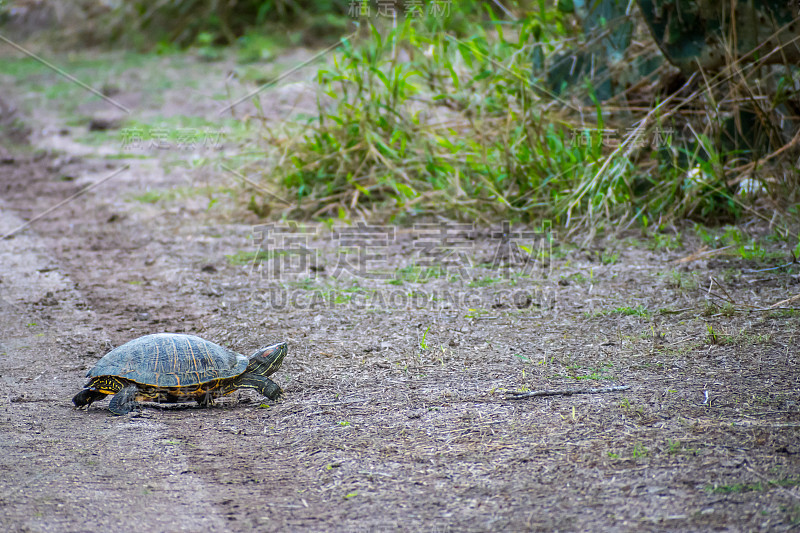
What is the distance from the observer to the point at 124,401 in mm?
2529

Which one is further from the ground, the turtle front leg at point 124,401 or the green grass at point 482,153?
the green grass at point 482,153

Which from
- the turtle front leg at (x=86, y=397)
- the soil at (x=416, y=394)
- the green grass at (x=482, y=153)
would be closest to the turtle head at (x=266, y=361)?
the soil at (x=416, y=394)

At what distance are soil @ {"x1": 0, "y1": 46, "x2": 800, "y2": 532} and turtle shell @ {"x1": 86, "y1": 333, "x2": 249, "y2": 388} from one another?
13 centimetres

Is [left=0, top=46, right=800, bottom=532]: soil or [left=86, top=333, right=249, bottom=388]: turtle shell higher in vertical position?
[left=86, top=333, right=249, bottom=388]: turtle shell

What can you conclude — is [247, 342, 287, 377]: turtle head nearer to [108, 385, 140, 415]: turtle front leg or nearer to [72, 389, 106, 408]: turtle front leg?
[108, 385, 140, 415]: turtle front leg

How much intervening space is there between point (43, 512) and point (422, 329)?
1716mm

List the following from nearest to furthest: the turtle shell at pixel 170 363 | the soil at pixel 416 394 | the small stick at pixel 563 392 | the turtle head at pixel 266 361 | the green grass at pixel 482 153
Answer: the soil at pixel 416 394 → the small stick at pixel 563 392 → the turtle shell at pixel 170 363 → the turtle head at pixel 266 361 → the green grass at pixel 482 153

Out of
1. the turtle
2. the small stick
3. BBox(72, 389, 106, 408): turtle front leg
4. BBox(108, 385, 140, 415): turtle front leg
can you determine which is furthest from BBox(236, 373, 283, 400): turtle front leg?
the small stick

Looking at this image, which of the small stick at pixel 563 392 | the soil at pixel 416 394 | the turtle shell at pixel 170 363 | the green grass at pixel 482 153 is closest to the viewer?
the soil at pixel 416 394

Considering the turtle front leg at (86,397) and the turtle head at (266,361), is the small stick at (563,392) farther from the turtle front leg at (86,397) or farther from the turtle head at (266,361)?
the turtle front leg at (86,397)

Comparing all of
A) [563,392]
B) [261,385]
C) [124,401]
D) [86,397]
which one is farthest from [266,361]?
[563,392]

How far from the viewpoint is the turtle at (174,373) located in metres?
2.54

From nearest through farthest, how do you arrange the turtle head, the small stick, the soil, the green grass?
the soil
the small stick
the turtle head
the green grass

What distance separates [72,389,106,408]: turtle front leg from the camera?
2535 mm
